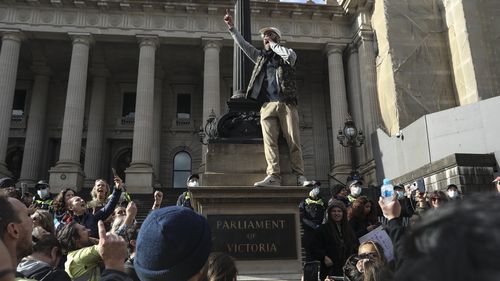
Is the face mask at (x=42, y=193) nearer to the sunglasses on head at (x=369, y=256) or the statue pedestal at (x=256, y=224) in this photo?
the statue pedestal at (x=256, y=224)

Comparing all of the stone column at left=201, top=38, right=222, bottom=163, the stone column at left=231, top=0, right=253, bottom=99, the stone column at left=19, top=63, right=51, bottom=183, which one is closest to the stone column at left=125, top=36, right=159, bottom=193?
the stone column at left=201, top=38, right=222, bottom=163

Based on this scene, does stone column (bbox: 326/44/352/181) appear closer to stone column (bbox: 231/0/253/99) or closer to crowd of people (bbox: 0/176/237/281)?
stone column (bbox: 231/0/253/99)

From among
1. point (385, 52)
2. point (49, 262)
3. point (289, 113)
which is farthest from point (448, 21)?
point (49, 262)

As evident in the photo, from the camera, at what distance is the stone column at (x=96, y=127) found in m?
28.1

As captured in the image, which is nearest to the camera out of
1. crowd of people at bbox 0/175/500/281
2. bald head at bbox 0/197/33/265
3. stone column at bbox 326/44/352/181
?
crowd of people at bbox 0/175/500/281

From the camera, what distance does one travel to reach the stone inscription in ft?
16.5

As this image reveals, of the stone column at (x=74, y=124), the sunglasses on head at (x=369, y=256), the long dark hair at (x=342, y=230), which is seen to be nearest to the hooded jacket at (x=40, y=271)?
the sunglasses on head at (x=369, y=256)

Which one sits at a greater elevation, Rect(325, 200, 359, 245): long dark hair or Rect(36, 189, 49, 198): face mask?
Rect(36, 189, 49, 198): face mask

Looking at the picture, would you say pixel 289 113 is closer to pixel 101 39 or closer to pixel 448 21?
pixel 448 21

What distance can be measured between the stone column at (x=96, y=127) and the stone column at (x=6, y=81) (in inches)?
188

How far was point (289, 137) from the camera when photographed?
5.67 m

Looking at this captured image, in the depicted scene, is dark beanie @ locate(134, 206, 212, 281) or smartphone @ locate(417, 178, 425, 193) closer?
dark beanie @ locate(134, 206, 212, 281)

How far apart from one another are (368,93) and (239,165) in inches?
854

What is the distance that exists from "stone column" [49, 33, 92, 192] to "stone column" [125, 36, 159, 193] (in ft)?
10.0
